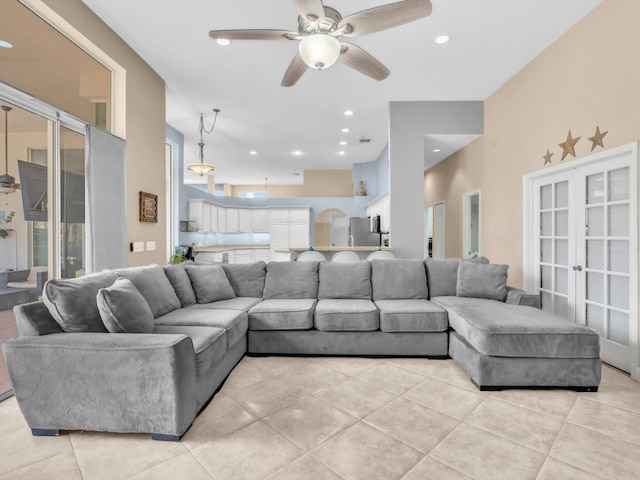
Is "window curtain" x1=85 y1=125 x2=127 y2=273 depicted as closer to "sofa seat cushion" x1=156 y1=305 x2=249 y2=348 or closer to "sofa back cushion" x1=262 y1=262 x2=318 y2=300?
"sofa seat cushion" x1=156 y1=305 x2=249 y2=348

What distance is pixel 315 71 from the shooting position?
4086 millimetres

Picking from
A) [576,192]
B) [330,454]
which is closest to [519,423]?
[330,454]

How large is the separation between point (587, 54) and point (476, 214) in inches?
117

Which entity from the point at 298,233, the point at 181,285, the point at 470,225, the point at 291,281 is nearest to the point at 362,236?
the point at 470,225

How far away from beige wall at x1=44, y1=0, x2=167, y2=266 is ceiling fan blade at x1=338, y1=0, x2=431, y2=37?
249 cm

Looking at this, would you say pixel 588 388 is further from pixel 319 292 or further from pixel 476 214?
pixel 476 214

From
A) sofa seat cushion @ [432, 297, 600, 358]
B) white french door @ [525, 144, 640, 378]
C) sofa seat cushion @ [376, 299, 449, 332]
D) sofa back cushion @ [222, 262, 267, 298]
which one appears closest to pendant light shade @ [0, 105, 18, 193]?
sofa back cushion @ [222, 262, 267, 298]

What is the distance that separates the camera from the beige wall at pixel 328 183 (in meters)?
10.2


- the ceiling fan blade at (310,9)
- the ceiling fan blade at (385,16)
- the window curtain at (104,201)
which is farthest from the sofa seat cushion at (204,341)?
the ceiling fan blade at (385,16)

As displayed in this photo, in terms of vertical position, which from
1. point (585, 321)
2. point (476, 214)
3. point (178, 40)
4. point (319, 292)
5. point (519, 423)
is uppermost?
point (178, 40)

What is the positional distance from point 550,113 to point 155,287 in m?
4.52

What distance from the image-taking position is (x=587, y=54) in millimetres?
3062

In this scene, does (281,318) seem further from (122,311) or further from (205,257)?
(205,257)

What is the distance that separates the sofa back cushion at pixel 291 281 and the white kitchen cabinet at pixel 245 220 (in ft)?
21.9
